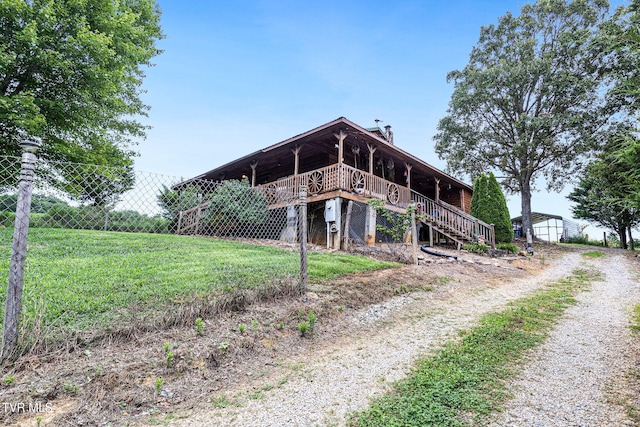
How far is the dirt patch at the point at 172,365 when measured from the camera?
234cm

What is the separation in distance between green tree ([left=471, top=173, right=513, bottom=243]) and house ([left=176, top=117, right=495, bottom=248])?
107 centimetres

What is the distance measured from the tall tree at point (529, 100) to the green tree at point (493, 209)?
214 inches

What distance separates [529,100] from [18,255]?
25.3 m

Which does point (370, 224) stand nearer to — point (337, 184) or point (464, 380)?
point (337, 184)

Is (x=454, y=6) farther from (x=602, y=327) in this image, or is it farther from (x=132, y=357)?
(x=132, y=357)

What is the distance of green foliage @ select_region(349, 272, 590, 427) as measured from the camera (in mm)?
2285

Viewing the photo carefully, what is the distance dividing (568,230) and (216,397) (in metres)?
32.1

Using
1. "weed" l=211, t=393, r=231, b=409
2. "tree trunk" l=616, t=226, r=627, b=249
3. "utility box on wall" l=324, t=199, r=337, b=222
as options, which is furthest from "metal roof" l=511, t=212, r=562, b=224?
"weed" l=211, t=393, r=231, b=409

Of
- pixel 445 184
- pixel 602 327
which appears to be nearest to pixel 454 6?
pixel 445 184

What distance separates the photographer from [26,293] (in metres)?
3.78

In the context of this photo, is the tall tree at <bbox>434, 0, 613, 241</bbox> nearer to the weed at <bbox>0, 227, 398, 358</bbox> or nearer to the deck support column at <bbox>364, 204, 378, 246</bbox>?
the deck support column at <bbox>364, 204, 378, 246</bbox>

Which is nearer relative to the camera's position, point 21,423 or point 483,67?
→ point 21,423

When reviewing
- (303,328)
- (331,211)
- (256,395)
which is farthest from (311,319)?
(331,211)

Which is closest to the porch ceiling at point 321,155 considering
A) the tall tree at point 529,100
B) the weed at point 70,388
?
the tall tree at point 529,100
